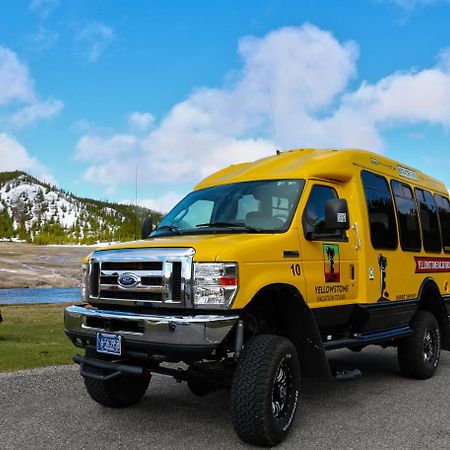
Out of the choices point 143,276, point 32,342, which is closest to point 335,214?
point 143,276

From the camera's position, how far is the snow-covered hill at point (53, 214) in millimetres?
132825

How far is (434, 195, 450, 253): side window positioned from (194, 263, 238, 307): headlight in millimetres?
5642

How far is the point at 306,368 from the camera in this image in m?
5.57

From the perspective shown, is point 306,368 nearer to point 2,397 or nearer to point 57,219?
point 2,397

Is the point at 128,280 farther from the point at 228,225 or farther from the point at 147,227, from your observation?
the point at 147,227

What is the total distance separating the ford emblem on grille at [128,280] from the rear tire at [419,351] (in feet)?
14.3

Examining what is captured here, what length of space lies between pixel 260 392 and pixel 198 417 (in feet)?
4.69

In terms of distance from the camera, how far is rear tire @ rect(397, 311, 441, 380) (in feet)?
24.9

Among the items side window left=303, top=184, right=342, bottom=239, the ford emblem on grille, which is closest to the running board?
side window left=303, top=184, right=342, bottom=239

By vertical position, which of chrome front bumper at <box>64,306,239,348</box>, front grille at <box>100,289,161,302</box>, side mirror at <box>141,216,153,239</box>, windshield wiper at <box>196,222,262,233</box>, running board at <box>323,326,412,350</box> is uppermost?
side mirror at <box>141,216,153,239</box>

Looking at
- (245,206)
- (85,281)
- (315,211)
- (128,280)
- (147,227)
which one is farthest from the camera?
(147,227)

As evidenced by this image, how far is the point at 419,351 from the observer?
761 centimetres

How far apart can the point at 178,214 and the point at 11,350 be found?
16.4ft

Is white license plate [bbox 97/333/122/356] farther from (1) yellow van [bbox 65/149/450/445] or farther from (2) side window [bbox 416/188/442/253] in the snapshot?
(2) side window [bbox 416/188/442/253]
